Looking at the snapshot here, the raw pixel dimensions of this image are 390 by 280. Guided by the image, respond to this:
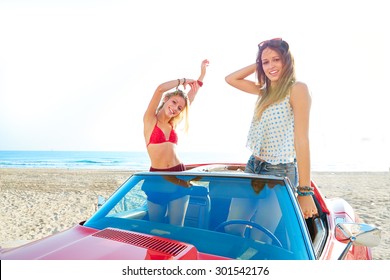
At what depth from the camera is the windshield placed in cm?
183

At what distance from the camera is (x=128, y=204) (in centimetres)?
241

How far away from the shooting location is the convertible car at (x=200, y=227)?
68.9 inches

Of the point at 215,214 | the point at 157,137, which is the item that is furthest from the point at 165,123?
the point at 215,214

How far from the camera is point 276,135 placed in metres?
2.47

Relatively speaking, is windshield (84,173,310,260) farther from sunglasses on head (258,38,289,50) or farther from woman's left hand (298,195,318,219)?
sunglasses on head (258,38,289,50)

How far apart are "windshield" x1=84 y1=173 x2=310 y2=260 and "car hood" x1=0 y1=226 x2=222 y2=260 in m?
0.12

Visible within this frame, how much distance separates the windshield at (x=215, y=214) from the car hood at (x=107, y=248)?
123mm

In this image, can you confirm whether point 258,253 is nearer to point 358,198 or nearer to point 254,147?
point 254,147

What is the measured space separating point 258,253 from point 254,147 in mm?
1005

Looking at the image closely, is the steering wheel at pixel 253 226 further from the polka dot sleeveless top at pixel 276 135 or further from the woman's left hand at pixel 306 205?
the polka dot sleeveless top at pixel 276 135

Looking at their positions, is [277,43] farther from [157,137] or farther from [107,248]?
[107,248]

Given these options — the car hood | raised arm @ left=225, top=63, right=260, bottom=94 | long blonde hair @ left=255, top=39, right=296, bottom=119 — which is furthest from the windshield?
raised arm @ left=225, top=63, right=260, bottom=94
